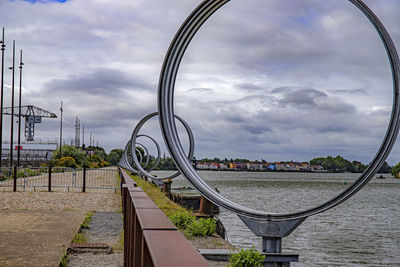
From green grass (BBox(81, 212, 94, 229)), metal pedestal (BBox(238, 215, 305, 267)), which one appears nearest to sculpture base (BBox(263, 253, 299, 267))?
metal pedestal (BBox(238, 215, 305, 267))

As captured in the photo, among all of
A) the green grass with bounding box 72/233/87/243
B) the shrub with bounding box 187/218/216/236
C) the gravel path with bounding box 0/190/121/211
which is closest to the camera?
the green grass with bounding box 72/233/87/243

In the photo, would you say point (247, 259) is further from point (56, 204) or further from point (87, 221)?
point (56, 204)

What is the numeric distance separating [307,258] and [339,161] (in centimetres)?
626

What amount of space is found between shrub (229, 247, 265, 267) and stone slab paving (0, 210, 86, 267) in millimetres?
2181

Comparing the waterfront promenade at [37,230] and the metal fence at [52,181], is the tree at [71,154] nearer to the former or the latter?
the metal fence at [52,181]

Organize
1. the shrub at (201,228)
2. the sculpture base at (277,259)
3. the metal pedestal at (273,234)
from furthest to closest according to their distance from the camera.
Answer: the shrub at (201,228), the sculpture base at (277,259), the metal pedestal at (273,234)

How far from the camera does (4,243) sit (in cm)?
645

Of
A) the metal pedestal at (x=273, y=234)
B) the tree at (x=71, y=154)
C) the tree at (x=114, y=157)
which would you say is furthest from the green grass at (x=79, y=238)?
the tree at (x=114, y=157)

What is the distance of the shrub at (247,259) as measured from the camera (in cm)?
543

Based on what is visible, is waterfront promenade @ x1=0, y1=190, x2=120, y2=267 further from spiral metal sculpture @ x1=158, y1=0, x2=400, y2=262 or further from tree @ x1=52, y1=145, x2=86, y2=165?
tree @ x1=52, y1=145, x2=86, y2=165

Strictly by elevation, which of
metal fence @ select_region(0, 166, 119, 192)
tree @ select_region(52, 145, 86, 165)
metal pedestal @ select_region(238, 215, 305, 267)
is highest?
tree @ select_region(52, 145, 86, 165)

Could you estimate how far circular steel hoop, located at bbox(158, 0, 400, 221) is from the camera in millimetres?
4238

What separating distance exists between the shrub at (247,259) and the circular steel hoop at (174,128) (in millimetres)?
809

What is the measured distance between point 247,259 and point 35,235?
3.65 metres
